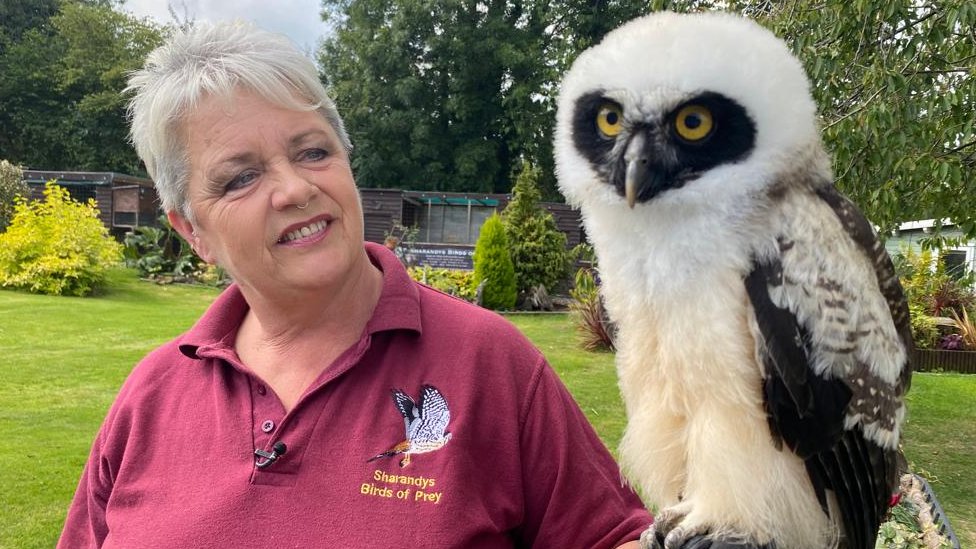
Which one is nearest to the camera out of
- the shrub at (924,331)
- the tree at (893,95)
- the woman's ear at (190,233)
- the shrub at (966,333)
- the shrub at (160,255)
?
the woman's ear at (190,233)

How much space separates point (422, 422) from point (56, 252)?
14.4 meters

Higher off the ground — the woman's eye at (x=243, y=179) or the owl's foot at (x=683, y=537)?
the woman's eye at (x=243, y=179)

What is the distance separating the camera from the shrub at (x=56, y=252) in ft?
42.6

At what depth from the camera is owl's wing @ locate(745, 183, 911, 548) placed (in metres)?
1.12

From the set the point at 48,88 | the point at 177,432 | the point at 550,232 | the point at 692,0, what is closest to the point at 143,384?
the point at 177,432

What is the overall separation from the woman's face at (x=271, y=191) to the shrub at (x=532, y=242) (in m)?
12.0

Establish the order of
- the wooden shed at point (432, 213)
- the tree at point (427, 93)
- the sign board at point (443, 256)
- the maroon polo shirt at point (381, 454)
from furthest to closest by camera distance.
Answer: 1. the wooden shed at point (432, 213)
2. the sign board at point (443, 256)
3. the tree at point (427, 93)
4. the maroon polo shirt at point (381, 454)

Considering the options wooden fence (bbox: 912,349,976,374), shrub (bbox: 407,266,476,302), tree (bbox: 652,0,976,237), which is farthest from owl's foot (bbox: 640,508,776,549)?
shrub (bbox: 407,266,476,302)

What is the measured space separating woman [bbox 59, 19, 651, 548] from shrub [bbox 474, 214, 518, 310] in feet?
36.4

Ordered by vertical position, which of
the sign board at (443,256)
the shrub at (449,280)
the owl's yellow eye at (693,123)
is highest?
the owl's yellow eye at (693,123)

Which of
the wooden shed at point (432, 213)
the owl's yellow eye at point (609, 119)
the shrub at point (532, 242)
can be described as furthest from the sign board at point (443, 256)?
the owl's yellow eye at point (609, 119)

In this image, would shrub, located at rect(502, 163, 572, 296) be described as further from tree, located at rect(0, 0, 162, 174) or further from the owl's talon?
tree, located at rect(0, 0, 162, 174)

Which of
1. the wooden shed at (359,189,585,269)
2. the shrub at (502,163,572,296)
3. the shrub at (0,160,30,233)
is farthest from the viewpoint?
the wooden shed at (359,189,585,269)

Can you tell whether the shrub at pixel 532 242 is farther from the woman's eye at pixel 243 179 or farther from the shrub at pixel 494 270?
the woman's eye at pixel 243 179
